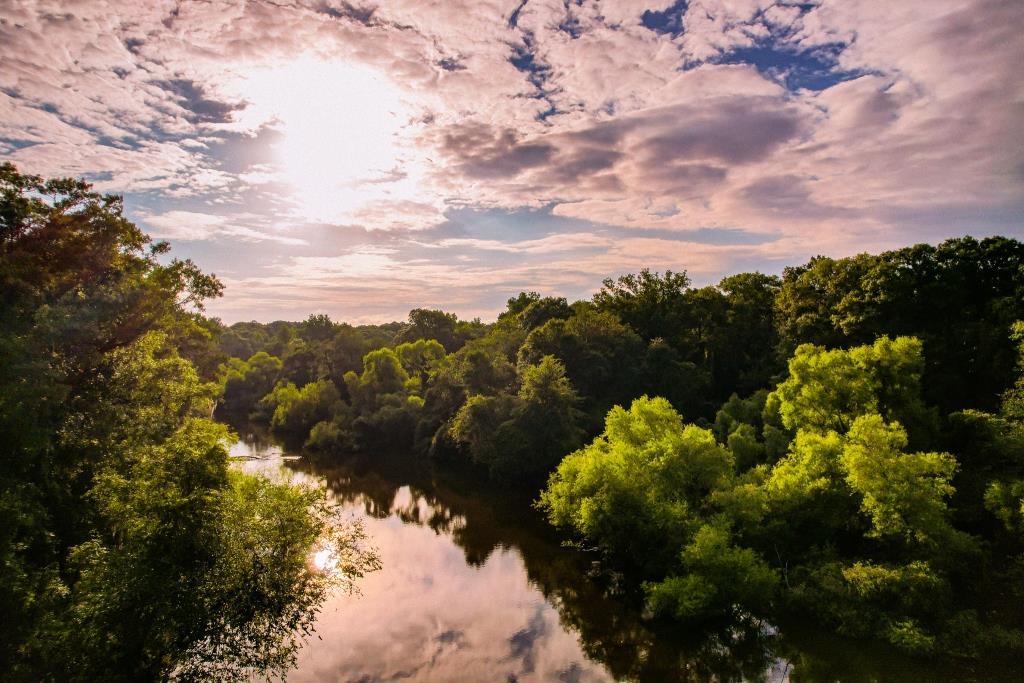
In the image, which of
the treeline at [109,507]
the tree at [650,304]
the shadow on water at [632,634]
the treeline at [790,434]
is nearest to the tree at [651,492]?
the treeline at [790,434]

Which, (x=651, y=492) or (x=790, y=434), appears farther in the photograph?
(x=790, y=434)

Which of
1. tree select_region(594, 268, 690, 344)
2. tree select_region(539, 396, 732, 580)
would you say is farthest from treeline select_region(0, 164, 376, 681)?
tree select_region(594, 268, 690, 344)

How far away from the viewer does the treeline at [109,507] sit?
16.5m

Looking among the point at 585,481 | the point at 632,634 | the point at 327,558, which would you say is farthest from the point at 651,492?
the point at 327,558

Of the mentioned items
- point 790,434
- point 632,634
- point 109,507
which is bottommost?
point 632,634

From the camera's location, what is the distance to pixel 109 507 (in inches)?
698

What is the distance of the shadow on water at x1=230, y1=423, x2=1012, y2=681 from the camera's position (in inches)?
825

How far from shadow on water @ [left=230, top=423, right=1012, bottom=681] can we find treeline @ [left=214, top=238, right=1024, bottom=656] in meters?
1.14

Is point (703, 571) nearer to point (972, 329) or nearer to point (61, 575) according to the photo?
point (61, 575)

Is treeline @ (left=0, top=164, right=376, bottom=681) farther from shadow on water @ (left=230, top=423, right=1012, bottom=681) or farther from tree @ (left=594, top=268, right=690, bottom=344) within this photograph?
tree @ (left=594, top=268, right=690, bottom=344)

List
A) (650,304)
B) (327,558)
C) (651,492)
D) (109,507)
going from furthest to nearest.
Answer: (650,304) → (651,492) → (327,558) → (109,507)

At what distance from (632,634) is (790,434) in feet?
70.9

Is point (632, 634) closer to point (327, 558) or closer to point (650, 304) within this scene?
point (327, 558)

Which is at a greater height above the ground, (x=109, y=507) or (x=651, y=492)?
(x=109, y=507)
